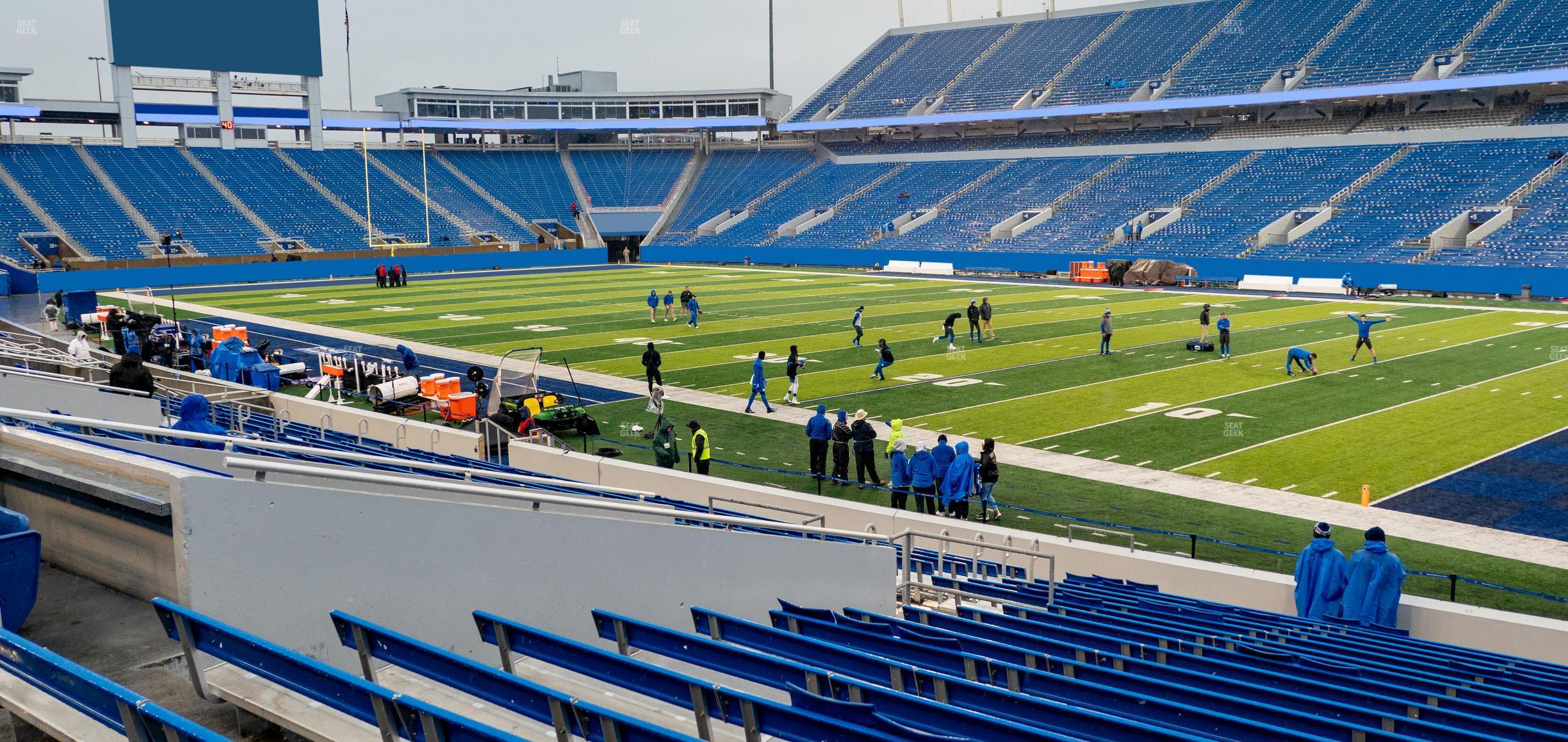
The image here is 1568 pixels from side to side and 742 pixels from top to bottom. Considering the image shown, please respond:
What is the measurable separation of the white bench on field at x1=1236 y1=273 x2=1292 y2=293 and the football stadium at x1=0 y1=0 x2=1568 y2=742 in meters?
0.19

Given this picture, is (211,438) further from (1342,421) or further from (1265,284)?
(1265,284)

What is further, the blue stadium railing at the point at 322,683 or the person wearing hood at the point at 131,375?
the person wearing hood at the point at 131,375

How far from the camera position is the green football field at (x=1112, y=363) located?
1866 cm

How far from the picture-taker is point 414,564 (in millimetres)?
5039

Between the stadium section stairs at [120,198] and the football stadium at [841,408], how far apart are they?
0.23 metres

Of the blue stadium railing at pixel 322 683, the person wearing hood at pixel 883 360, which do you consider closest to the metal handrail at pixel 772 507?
the blue stadium railing at pixel 322 683

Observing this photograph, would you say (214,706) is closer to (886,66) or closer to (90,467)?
(90,467)

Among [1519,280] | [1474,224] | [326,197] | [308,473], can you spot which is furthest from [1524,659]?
[326,197]

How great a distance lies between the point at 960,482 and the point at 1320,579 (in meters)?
5.18

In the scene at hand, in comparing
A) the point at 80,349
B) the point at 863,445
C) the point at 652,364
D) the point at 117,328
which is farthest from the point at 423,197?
the point at 863,445

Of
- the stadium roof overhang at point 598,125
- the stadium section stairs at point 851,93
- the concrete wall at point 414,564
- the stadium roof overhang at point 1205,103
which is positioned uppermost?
the stadium section stairs at point 851,93

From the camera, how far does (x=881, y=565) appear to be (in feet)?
28.1

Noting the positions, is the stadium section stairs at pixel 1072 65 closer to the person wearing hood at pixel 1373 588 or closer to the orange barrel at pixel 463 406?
the orange barrel at pixel 463 406

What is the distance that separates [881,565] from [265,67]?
67.0 meters
